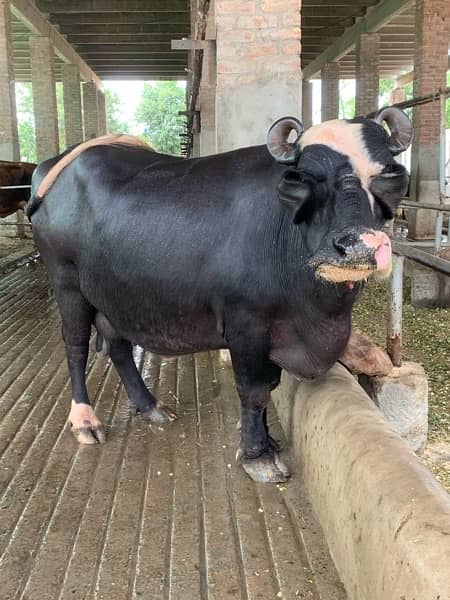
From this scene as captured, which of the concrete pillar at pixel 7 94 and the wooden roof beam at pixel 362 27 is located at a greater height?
the wooden roof beam at pixel 362 27

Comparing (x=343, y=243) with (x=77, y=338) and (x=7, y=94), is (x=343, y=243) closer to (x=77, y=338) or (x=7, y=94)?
(x=77, y=338)

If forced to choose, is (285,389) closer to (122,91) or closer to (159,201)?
(159,201)

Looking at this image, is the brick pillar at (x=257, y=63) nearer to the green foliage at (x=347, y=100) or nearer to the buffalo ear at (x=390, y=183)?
the buffalo ear at (x=390, y=183)

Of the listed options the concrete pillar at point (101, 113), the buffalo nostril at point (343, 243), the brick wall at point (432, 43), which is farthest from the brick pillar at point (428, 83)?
the concrete pillar at point (101, 113)

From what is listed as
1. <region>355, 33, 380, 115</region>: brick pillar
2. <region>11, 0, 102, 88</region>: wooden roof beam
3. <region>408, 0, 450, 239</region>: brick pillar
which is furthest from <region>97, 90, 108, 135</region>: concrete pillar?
<region>408, 0, 450, 239</region>: brick pillar

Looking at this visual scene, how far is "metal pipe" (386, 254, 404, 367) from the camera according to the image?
3.91 m

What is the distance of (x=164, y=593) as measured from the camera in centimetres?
236

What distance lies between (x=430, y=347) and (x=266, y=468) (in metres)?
3.97

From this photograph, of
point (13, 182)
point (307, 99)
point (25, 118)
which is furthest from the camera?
point (25, 118)

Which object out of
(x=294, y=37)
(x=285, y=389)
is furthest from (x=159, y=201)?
(x=294, y=37)

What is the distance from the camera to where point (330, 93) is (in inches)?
865

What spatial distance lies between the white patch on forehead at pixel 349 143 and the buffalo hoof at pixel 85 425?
2.01m

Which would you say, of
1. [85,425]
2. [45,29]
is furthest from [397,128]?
[45,29]

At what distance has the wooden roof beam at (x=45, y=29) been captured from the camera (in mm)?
15119
